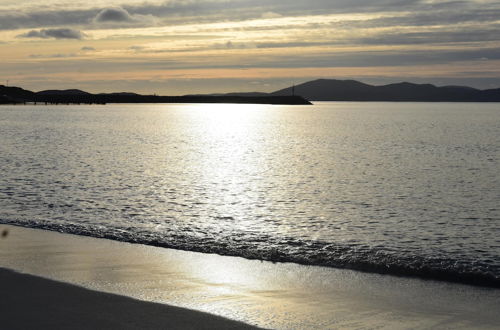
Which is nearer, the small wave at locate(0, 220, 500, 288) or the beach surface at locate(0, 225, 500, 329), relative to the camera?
the beach surface at locate(0, 225, 500, 329)

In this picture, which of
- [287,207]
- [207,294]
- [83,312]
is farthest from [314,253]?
[287,207]

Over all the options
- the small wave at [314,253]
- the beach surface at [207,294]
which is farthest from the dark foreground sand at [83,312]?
the small wave at [314,253]

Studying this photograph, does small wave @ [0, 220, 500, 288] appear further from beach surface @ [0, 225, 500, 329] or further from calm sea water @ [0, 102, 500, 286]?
beach surface @ [0, 225, 500, 329]

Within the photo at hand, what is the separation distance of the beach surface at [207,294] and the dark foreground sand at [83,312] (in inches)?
0.8

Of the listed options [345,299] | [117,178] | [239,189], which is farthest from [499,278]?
[117,178]

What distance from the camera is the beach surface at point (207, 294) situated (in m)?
11.4

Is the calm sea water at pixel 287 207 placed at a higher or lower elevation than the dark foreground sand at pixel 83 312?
lower

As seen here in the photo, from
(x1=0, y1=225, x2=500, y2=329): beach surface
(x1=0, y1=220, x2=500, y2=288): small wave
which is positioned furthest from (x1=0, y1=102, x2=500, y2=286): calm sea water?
(x1=0, y1=225, x2=500, y2=329): beach surface

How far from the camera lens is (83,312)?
37.8 ft

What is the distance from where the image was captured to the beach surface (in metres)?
11.4

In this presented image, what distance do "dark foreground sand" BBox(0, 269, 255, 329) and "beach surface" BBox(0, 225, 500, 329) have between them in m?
0.02

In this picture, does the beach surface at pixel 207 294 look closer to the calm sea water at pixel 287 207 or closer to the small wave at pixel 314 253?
the small wave at pixel 314 253

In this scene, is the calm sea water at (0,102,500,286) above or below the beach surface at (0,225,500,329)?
below

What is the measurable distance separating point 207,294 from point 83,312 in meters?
3.01
